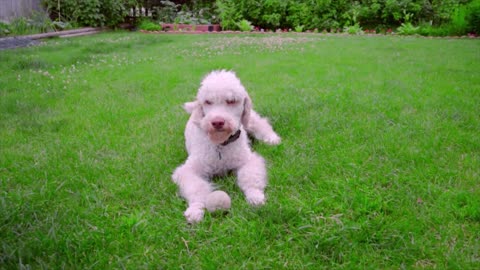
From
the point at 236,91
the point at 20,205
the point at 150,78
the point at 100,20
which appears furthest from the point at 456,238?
the point at 100,20

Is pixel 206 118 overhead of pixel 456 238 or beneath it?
overhead

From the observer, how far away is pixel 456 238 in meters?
2.24

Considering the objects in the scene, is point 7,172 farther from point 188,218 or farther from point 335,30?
point 335,30

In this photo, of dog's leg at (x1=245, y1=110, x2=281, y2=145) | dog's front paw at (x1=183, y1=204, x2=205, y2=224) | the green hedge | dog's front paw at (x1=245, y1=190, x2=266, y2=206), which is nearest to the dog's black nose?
dog's front paw at (x1=245, y1=190, x2=266, y2=206)

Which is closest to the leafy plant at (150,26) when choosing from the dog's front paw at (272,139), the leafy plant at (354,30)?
the leafy plant at (354,30)

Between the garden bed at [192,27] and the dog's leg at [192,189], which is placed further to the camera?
the garden bed at [192,27]

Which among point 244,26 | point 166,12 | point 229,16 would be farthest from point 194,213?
point 166,12

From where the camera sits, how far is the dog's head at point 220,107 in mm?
3111

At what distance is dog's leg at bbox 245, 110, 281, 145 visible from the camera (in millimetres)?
4087

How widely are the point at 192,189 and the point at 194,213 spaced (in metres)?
0.30

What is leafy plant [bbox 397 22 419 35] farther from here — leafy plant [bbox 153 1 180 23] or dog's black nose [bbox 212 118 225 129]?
dog's black nose [bbox 212 118 225 129]

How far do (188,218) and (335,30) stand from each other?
50.8 feet

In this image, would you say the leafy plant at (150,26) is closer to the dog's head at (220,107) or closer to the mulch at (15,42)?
the mulch at (15,42)

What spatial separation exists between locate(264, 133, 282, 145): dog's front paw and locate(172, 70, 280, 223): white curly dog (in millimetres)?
468
